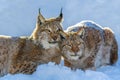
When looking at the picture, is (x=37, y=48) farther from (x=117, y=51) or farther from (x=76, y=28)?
(x=117, y=51)

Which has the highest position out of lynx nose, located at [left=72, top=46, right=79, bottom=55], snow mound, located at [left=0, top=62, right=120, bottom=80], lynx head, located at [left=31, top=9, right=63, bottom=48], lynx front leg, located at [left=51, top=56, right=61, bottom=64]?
lynx head, located at [left=31, top=9, right=63, bottom=48]

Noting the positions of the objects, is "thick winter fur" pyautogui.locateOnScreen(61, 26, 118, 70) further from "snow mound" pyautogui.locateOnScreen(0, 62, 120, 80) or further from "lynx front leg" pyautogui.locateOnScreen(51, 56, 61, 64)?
"snow mound" pyautogui.locateOnScreen(0, 62, 120, 80)

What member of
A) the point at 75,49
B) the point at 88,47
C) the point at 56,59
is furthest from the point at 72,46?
the point at 88,47

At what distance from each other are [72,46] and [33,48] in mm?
908

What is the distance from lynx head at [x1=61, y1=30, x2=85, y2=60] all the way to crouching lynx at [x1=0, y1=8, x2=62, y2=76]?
0.15 metres

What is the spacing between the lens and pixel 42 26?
32.1ft

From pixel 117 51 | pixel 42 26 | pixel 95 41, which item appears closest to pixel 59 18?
pixel 42 26

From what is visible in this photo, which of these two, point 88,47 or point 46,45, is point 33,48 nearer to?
point 46,45

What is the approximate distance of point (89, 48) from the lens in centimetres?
1000

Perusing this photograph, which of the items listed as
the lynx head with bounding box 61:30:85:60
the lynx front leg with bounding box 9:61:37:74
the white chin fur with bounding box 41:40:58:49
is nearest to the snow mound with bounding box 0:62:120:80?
the lynx front leg with bounding box 9:61:37:74

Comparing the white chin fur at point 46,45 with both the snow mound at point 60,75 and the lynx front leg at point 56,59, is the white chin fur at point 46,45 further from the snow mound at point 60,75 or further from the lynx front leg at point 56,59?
the snow mound at point 60,75

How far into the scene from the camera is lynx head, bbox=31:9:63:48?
31.0 ft

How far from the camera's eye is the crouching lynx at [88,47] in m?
9.32

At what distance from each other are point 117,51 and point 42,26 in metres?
2.02
